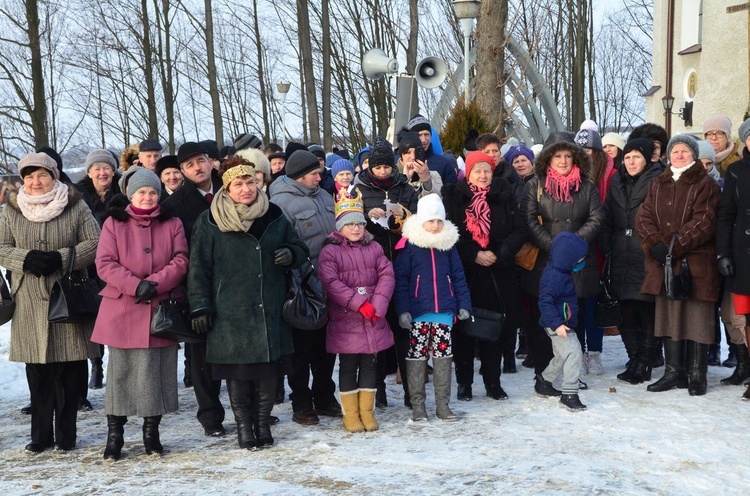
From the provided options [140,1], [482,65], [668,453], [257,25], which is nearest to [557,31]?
[257,25]

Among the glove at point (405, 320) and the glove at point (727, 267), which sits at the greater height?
the glove at point (727, 267)

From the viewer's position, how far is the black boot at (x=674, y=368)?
661 cm

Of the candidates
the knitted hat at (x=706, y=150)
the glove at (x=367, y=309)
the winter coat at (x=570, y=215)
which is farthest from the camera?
the knitted hat at (x=706, y=150)

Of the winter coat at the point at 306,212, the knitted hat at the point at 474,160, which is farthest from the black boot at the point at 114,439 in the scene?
the knitted hat at the point at 474,160

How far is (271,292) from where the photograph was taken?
5.37 m

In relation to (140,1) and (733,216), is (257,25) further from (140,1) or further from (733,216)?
(733,216)

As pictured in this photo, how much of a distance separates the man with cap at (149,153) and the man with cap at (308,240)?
70.6 inches

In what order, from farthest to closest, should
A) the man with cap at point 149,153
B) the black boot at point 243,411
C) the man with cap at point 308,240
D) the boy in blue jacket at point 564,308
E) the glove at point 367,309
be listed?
1. the man with cap at point 149,153
2. the boy in blue jacket at point 564,308
3. the man with cap at point 308,240
4. the glove at point 367,309
5. the black boot at point 243,411

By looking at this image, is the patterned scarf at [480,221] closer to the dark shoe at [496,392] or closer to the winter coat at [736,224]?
the dark shoe at [496,392]

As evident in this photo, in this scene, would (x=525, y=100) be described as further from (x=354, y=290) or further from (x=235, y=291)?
(x=235, y=291)

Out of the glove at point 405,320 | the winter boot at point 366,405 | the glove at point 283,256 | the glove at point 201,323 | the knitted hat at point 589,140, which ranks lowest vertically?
the winter boot at point 366,405

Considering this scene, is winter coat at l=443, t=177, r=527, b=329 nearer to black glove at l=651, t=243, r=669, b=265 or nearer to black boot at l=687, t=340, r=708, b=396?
black glove at l=651, t=243, r=669, b=265

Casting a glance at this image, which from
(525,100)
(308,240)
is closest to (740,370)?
(308,240)

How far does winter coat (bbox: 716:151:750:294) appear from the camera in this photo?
20.0 ft
